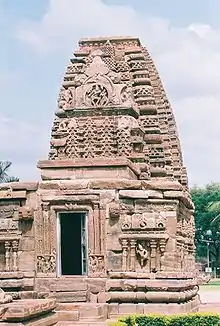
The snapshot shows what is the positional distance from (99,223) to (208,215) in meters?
46.5

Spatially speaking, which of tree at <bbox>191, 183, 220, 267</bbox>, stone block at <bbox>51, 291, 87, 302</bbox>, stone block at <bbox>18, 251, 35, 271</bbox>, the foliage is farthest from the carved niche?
tree at <bbox>191, 183, 220, 267</bbox>

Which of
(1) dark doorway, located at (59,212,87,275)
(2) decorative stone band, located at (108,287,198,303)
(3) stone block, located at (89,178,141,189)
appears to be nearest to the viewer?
(2) decorative stone band, located at (108,287,198,303)

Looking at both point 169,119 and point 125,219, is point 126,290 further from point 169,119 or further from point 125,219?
point 169,119

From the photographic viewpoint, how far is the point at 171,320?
Answer: 1474cm

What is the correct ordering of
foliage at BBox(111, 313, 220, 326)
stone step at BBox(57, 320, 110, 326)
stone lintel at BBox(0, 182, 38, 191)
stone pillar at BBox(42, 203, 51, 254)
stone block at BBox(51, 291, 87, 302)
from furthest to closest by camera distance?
stone lintel at BBox(0, 182, 38, 191) < stone pillar at BBox(42, 203, 51, 254) < stone block at BBox(51, 291, 87, 302) < stone step at BBox(57, 320, 110, 326) < foliage at BBox(111, 313, 220, 326)

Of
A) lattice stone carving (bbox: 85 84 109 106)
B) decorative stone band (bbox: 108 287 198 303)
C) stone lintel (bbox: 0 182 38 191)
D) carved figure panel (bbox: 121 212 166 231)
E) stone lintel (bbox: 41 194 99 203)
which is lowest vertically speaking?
decorative stone band (bbox: 108 287 198 303)

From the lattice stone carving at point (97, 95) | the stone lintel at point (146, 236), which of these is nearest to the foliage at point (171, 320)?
the stone lintel at point (146, 236)

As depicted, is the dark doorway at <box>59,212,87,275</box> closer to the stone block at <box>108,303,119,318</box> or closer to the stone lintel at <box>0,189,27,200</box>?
the stone lintel at <box>0,189,27,200</box>

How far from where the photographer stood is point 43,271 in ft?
55.6

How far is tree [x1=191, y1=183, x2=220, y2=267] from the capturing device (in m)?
61.0

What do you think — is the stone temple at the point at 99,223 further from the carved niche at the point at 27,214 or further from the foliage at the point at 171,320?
the foliage at the point at 171,320

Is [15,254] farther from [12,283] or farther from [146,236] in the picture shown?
[146,236]

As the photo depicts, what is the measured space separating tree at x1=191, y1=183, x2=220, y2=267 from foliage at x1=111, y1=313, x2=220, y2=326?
44.5 meters

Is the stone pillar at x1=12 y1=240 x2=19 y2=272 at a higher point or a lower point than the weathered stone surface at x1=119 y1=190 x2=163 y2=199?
lower
